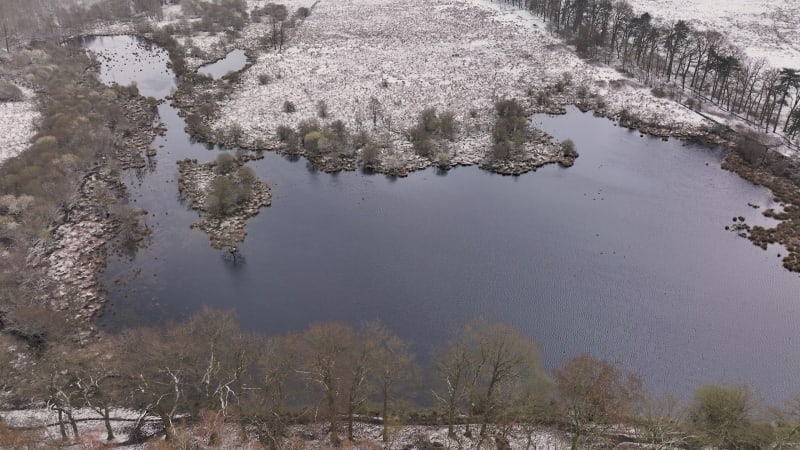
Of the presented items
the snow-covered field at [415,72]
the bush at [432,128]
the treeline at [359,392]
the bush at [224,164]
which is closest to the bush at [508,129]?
the snow-covered field at [415,72]

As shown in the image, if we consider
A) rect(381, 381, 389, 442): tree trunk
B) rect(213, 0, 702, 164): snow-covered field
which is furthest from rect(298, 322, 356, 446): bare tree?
rect(213, 0, 702, 164): snow-covered field

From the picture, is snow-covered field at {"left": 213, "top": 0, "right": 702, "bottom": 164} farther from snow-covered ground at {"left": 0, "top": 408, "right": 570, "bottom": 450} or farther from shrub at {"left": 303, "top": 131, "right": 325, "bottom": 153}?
snow-covered ground at {"left": 0, "top": 408, "right": 570, "bottom": 450}

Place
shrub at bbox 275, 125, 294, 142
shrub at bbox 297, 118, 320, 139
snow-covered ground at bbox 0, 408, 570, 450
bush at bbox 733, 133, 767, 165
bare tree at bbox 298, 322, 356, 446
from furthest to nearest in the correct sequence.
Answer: shrub at bbox 297, 118, 320, 139, shrub at bbox 275, 125, 294, 142, bush at bbox 733, 133, 767, 165, snow-covered ground at bbox 0, 408, 570, 450, bare tree at bbox 298, 322, 356, 446

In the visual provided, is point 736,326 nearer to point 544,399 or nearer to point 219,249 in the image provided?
point 544,399

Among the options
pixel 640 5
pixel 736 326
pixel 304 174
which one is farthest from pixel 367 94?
pixel 640 5

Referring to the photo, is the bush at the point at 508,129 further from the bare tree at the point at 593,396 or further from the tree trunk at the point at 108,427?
the tree trunk at the point at 108,427
